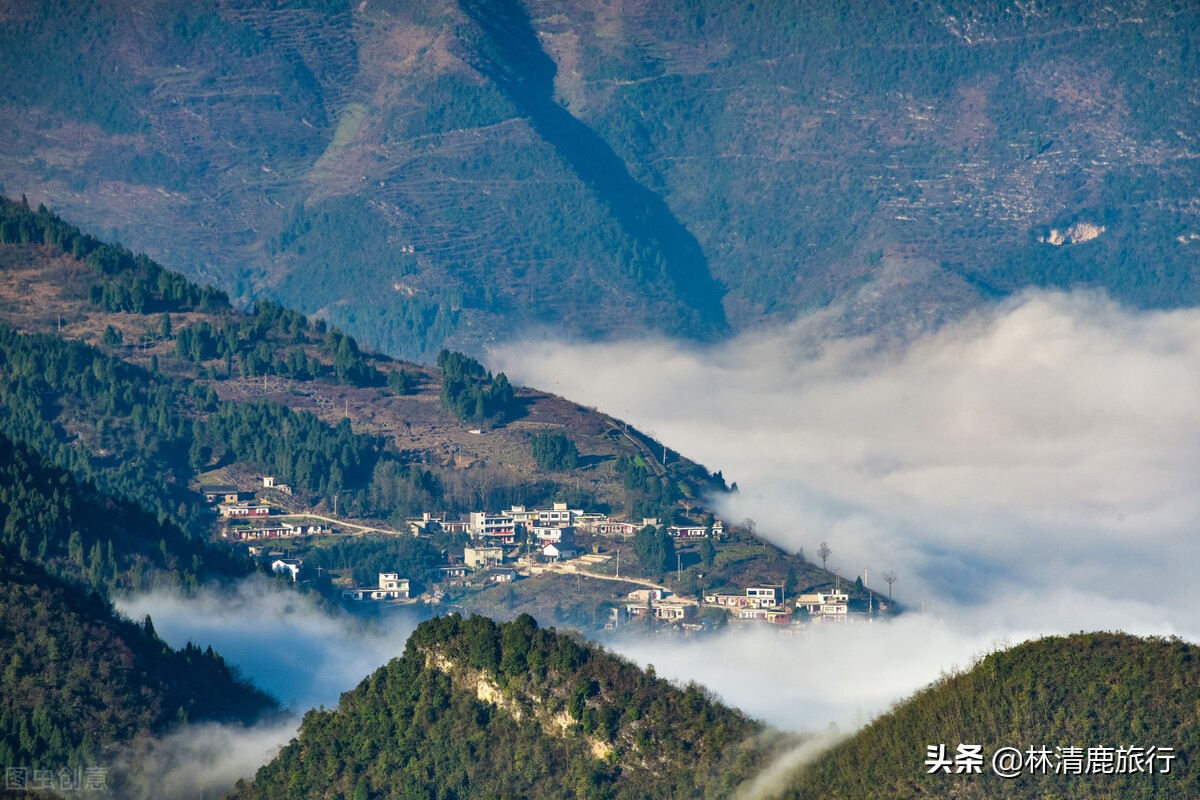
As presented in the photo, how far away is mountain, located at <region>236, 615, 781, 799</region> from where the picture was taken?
146000 mm

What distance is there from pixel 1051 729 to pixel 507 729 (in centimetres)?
2839

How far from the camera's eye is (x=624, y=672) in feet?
497

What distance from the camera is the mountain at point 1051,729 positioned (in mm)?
127562

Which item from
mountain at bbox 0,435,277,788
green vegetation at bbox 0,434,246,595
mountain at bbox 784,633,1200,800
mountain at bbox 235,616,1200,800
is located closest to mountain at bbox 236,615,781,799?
mountain at bbox 235,616,1200,800

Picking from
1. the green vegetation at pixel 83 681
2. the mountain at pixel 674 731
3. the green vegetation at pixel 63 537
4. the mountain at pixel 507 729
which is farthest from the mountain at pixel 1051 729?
the green vegetation at pixel 63 537

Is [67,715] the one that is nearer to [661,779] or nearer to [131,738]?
[131,738]

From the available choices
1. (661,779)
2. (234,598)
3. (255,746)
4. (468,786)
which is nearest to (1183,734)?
(661,779)

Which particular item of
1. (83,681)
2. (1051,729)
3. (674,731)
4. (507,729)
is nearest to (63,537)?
(83,681)

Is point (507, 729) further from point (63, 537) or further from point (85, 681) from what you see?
point (63, 537)

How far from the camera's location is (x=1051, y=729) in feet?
431

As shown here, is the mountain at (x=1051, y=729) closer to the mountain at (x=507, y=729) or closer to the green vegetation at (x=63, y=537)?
the mountain at (x=507, y=729)

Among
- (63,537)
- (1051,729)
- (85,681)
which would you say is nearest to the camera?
(1051,729)

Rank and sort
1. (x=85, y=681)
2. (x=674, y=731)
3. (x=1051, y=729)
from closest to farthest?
(x=1051, y=729) < (x=674, y=731) < (x=85, y=681)

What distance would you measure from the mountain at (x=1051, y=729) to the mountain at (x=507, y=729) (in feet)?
33.0
